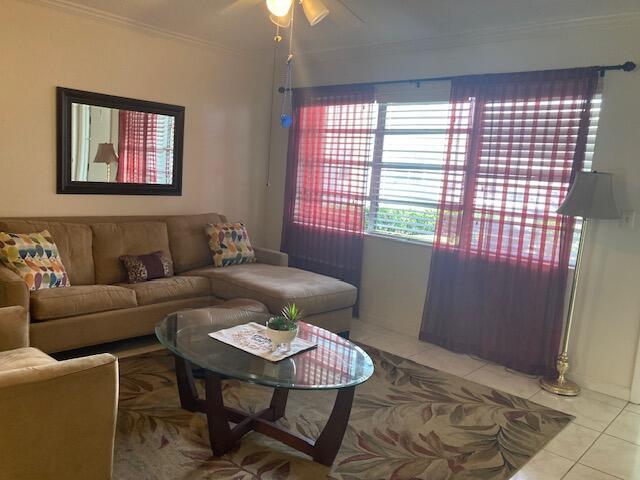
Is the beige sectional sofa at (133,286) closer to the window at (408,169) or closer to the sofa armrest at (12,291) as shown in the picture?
the sofa armrest at (12,291)

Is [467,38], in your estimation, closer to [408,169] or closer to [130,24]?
[408,169]

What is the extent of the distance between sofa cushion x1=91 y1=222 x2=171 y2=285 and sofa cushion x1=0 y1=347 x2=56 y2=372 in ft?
5.20

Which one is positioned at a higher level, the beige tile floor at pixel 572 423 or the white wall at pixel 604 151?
the white wall at pixel 604 151

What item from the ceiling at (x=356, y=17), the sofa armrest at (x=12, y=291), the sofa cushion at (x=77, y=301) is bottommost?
the sofa cushion at (x=77, y=301)

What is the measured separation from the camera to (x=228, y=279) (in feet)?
13.3

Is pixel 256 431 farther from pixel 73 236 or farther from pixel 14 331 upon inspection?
pixel 73 236

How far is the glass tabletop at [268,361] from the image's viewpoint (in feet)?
7.38

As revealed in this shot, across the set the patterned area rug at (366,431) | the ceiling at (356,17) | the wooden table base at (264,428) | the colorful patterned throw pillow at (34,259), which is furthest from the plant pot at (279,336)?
the ceiling at (356,17)

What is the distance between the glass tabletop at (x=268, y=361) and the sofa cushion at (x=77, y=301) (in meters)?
0.74

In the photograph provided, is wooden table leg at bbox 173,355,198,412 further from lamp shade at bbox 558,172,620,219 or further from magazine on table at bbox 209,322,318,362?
lamp shade at bbox 558,172,620,219

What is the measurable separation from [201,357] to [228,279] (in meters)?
1.68

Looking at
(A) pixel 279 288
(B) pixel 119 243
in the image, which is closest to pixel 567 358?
(A) pixel 279 288

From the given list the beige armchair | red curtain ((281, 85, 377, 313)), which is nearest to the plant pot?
the beige armchair


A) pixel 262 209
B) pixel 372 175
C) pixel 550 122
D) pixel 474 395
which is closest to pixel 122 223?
pixel 262 209
